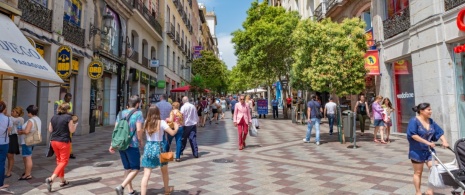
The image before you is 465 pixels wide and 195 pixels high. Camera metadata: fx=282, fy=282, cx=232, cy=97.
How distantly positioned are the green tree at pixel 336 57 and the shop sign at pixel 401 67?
1995 mm

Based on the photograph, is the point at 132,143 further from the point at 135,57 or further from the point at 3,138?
the point at 135,57

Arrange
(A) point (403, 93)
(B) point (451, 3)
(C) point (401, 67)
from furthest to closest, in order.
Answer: (C) point (401, 67)
(A) point (403, 93)
(B) point (451, 3)

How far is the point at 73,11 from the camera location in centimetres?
1207

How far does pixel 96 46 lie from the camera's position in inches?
540

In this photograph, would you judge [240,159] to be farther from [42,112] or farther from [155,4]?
[155,4]

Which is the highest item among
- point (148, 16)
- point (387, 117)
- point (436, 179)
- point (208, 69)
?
point (148, 16)

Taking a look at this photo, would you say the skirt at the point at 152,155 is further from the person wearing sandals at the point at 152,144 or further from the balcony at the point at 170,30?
the balcony at the point at 170,30

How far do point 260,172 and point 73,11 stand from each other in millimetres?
10889

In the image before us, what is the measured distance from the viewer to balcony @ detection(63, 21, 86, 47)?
1133 cm

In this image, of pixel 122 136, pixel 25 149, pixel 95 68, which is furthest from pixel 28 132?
pixel 95 68

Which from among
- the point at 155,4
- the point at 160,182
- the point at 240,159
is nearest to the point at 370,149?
the point at 240,159

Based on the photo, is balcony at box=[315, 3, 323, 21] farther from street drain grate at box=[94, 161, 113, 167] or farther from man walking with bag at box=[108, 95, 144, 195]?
man walking with bag at box=[108, 95, 144, 195]

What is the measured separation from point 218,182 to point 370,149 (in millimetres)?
5719

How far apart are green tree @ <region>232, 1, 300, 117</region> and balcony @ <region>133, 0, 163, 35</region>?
618 cm
